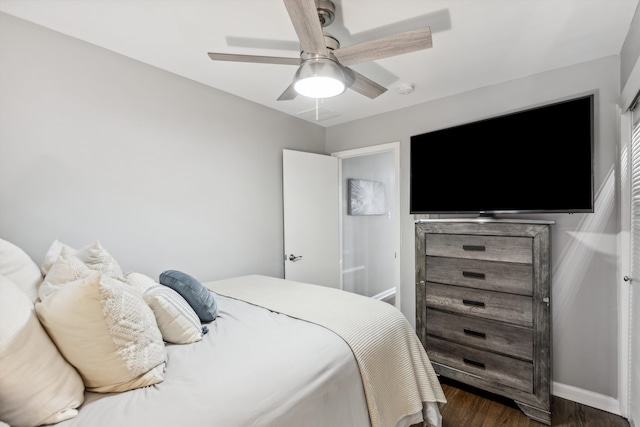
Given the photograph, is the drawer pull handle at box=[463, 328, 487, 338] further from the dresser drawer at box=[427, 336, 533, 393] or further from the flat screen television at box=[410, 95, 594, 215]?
the flat screen television at box=[410, 95, 594, 215]

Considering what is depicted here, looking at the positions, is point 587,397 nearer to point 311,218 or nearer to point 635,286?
point 635,286

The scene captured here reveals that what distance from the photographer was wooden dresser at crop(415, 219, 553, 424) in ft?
6.77

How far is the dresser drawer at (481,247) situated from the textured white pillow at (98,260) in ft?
7.27

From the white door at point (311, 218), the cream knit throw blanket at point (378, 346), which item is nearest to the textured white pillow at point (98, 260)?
the cream knit throw blanket at point (378, 346)

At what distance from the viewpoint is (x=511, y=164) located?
2289 mm

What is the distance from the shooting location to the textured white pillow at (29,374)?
2.68 feet

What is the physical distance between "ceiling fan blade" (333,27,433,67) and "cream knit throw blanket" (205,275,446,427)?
1.39 metres

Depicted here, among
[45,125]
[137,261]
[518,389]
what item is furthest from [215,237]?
[518,389]

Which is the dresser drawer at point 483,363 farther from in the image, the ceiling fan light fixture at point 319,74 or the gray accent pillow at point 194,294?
the ceiling fan light fixture at point 319,74

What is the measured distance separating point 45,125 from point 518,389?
3578 mm

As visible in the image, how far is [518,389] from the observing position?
2.14 metres

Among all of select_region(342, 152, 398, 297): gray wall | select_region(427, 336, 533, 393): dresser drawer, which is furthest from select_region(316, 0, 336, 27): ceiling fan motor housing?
select_region(342, 152, 398, 297): gray wall

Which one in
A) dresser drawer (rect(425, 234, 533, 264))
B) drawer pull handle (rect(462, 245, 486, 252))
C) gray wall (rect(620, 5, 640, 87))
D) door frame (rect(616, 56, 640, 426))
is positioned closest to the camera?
gray wall (rect(620, 5, 640, 87))

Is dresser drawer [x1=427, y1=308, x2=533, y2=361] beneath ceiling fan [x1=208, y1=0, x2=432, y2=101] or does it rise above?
beneath
